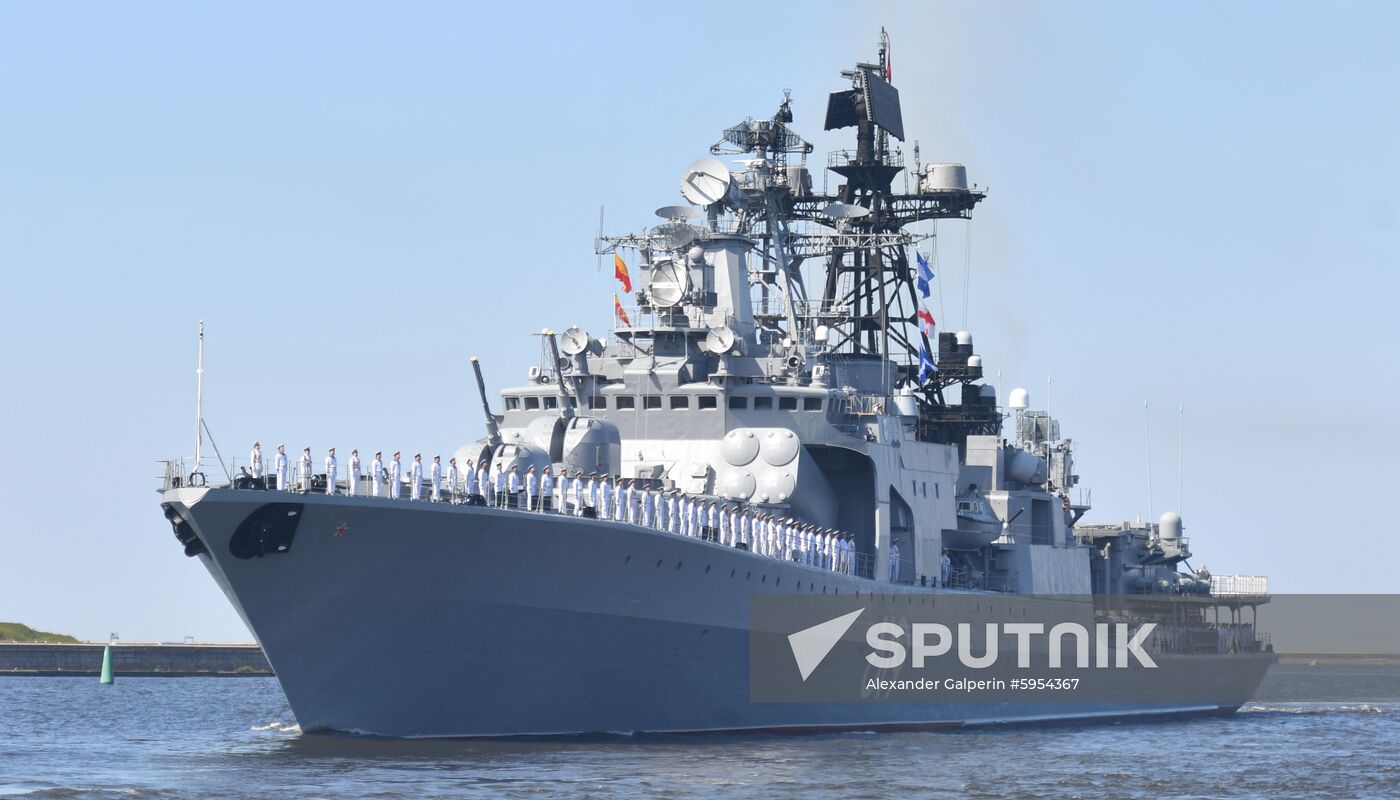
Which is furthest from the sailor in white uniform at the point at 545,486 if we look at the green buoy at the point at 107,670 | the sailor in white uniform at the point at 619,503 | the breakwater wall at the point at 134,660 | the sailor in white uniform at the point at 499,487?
the breakwater wall at the point at 134,660

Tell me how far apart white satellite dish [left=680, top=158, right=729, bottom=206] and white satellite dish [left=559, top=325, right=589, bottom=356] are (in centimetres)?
422

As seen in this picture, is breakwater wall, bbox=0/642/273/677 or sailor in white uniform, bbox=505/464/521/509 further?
breakwater wall, bbox=0/642/273/677

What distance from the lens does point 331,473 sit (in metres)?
28.4

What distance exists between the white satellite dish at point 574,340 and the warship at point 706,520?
0.17ft

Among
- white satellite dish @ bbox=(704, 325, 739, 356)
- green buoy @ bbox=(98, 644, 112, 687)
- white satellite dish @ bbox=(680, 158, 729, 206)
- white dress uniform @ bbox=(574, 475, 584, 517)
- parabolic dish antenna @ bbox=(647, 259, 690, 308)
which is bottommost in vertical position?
green buoy @ bbox=(98, 644, 112, 687)

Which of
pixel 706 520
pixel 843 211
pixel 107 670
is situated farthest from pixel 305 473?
pixel 107 670

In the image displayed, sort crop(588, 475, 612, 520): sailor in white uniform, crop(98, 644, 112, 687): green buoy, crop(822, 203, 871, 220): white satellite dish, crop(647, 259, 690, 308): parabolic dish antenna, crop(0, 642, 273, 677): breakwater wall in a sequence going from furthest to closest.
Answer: crop(0, 642, 273, 677): breakwater wall
crop(98, 644, 112, 687): green buoy
crop(822, 203, 871, 220): white satellite dish
crop(647, 259, 690, 308): parabolic dish antenna
crop(588, 475, 612, 520): sailor in white uniform

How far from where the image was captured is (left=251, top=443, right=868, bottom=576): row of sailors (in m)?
28.7

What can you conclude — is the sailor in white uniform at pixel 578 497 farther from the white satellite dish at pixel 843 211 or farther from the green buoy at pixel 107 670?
the green buoy at pixel 107 670

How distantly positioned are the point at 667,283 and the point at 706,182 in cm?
247

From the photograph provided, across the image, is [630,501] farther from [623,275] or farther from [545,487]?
[623,275]

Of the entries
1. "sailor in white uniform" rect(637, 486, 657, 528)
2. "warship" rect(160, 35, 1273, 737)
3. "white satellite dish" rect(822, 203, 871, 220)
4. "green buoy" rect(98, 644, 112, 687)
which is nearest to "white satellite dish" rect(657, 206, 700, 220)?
"warship" rect(160, 35, 1273, 737)

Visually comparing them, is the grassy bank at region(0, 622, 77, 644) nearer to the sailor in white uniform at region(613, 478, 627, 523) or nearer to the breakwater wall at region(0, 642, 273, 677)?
the breakwater wall at region(0, 642, 273, 677)

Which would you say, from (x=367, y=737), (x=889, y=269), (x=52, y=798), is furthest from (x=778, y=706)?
(x=889, y=269)
